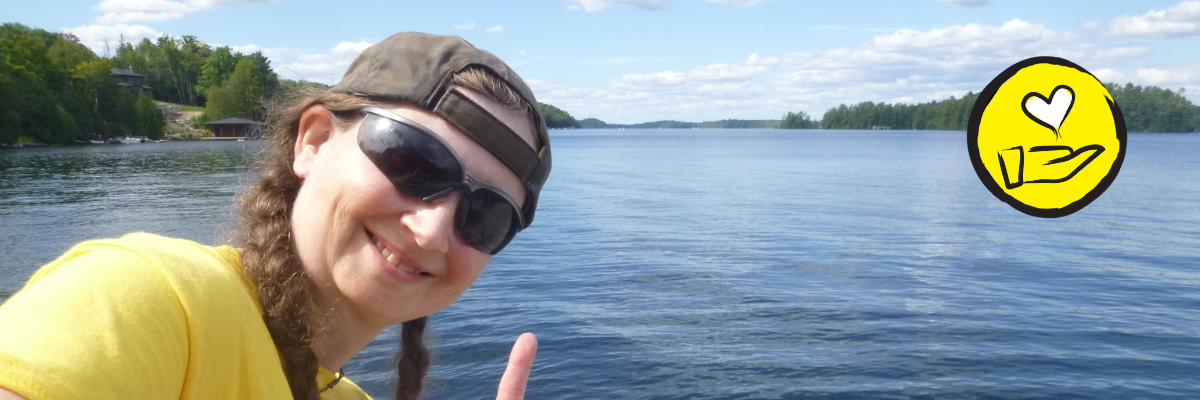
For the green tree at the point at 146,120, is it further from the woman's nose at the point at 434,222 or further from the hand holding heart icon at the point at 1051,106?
the woman's nose at the point at 434,222

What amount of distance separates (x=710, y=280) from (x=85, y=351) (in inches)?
542

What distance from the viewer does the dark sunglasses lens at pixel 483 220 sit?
62.9 inches

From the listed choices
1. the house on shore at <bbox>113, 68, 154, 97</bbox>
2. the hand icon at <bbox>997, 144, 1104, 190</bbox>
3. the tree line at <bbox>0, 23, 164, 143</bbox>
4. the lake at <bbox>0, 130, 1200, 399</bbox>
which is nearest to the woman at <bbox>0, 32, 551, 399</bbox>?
the lake at <bbox>0, 130, 1200, 399</bbox>

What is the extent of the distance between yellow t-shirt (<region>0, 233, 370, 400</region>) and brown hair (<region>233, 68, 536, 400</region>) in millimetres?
211

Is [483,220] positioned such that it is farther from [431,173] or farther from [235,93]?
[235,93]

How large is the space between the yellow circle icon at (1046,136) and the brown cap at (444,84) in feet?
11.5

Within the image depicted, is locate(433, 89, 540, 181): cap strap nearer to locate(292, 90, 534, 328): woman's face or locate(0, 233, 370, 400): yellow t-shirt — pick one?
locate(292, 90, 534, 328): woman's face

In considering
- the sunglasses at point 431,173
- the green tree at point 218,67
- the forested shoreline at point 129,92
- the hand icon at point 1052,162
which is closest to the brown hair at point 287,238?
the sunglasses at point 431,173

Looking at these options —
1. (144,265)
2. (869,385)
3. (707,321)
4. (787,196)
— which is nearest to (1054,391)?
(869,385)

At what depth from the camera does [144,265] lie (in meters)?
1.05

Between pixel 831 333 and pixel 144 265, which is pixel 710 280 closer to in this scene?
pixel 831 333

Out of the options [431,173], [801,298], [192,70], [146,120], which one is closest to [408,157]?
[431,173]

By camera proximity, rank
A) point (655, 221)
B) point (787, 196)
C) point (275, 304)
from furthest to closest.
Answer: point (787, 196)
point (655, 221)
point (275, 304)

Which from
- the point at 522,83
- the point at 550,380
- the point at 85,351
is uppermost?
the point at 522,83
